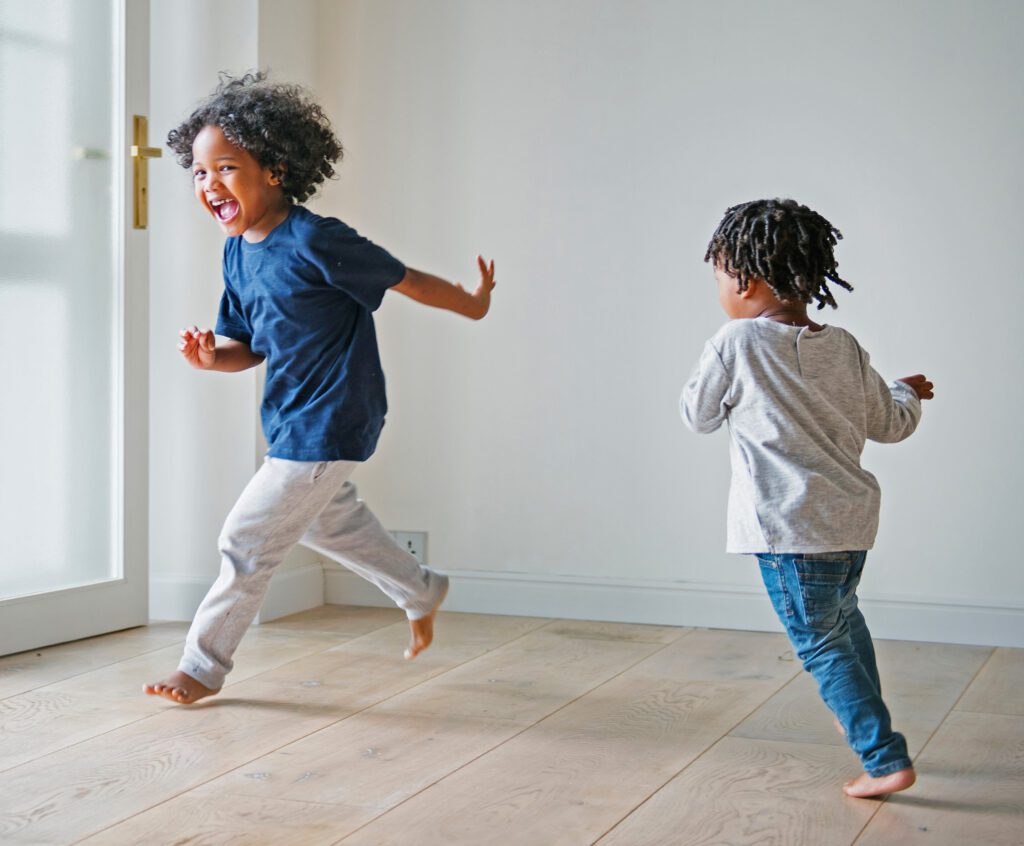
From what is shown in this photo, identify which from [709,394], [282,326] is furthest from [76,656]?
[709,394]

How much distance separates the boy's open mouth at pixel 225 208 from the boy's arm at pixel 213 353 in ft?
0.61

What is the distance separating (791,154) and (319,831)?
1796mm

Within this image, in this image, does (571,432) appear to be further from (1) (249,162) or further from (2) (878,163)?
(1) (249,162)

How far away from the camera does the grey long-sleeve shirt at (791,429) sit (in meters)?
1.61

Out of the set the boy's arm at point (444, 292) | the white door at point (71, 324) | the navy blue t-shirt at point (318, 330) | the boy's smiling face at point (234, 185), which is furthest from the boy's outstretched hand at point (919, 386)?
the white door at point (71, 324)

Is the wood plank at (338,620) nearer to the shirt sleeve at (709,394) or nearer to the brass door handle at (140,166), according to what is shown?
the brass door handle at (140,166)

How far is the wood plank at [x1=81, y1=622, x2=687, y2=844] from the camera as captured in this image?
1.49 m

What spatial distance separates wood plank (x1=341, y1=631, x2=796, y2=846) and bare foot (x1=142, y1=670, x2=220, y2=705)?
533 mm

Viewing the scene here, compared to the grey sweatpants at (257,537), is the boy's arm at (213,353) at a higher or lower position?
higher

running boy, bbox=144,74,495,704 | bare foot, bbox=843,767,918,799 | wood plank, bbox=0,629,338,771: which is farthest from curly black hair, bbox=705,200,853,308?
wood plank, bbox=0,629,338,771

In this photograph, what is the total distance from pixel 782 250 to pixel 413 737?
2.86ft

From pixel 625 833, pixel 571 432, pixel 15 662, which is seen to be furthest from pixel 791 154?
pixel 15 662

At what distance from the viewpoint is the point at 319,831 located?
143cm

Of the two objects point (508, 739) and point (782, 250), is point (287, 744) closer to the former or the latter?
point (508, 739)
